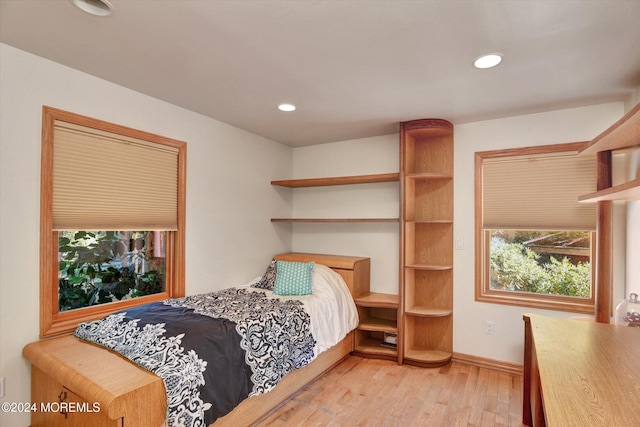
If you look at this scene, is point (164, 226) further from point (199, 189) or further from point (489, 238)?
point (489, 238)

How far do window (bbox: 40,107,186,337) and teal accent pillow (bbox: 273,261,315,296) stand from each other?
2.98ft

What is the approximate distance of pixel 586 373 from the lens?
1.24 meters

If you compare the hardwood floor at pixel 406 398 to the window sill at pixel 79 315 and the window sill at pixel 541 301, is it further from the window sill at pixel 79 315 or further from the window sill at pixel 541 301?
the window sill at pixel 79 315

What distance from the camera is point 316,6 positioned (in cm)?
158

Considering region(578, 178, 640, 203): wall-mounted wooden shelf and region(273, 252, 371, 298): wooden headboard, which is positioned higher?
region(578, 178, 640, 203): wall-mounted wooden shelf

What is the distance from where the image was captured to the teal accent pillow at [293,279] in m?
3.26

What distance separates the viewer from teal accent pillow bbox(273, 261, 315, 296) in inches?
128

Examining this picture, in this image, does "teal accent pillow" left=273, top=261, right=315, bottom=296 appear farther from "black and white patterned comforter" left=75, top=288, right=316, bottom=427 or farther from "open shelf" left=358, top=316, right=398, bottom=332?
"open shelf" left=358, top=316, right=398, bottom=332

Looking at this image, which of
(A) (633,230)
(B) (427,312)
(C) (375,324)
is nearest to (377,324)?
(C) (375,324)

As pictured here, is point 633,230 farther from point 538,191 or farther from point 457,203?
point 457,203

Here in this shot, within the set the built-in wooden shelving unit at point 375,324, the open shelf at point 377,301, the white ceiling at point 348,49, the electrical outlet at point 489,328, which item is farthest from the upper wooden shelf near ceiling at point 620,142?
the built-in wooden shelving unit at point 375,324

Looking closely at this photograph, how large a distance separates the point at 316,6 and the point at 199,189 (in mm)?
2126

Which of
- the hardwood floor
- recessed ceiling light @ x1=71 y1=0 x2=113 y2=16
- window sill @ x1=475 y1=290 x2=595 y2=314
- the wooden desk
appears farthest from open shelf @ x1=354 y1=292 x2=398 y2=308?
recessed ceiling light @ x1=71 y1=0 x2=113 y2=16
